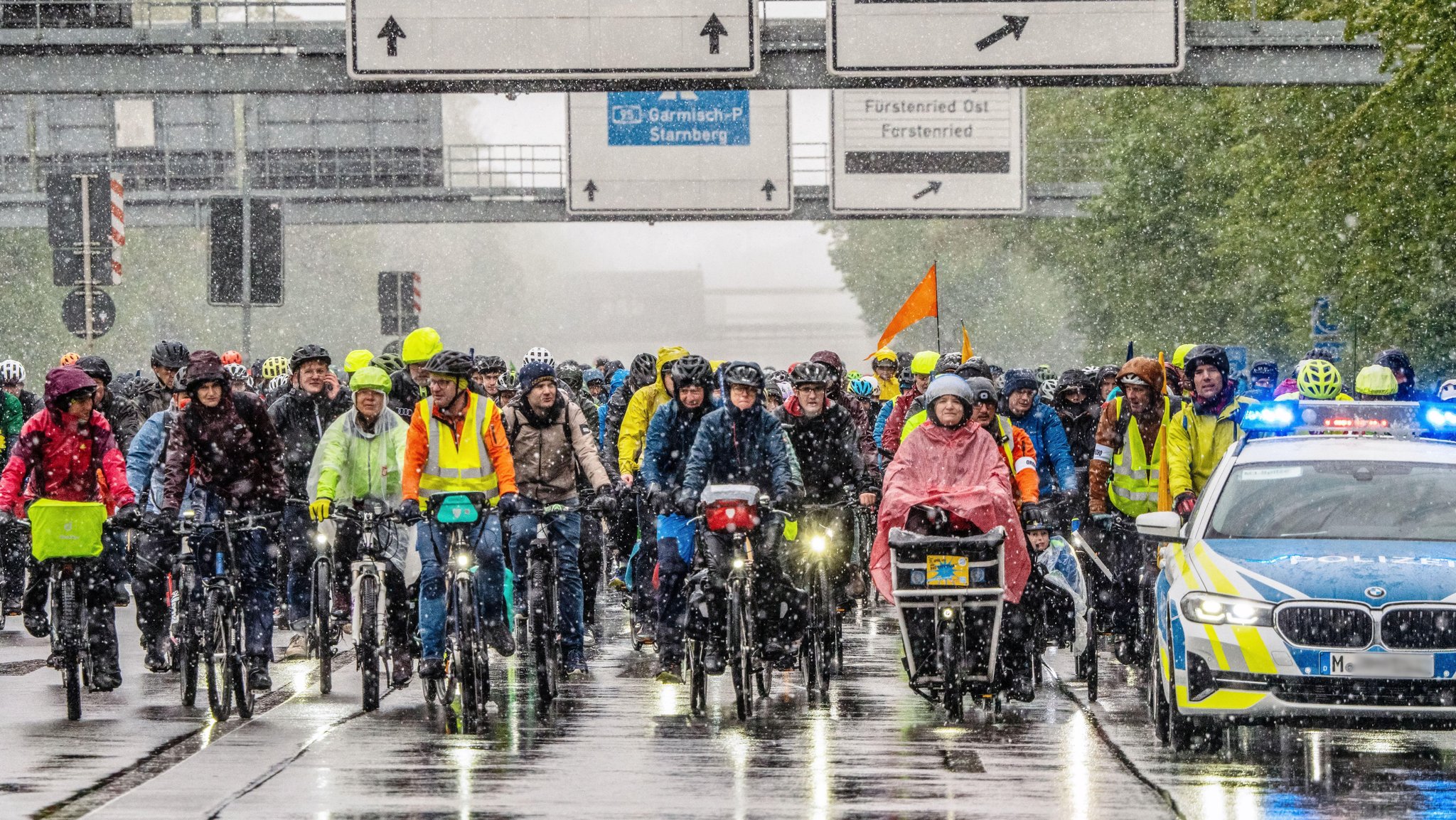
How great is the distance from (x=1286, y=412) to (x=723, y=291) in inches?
6436

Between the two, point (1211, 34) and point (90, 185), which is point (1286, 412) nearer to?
point (1211, 34)

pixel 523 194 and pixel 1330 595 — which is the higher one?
pixel 523 194

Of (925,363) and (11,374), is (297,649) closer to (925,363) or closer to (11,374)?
(11,374)

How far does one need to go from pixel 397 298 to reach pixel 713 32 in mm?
13176

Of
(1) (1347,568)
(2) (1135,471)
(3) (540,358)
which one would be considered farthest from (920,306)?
(1) (1347,568)

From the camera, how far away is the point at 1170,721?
33.2 feet

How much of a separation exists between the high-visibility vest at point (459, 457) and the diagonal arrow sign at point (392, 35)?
7536 millimetres

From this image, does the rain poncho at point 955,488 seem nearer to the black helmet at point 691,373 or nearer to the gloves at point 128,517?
the black helmet at point 691,373

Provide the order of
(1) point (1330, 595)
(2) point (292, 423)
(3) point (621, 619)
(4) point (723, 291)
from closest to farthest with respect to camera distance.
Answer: (1) point (1330, 595) → (2) point (292, 423) → (3) point (621, 619) → (4) point (723, 291)

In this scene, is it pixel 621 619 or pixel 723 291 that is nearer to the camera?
pixel 621 619

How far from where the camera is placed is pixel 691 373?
42.8ft

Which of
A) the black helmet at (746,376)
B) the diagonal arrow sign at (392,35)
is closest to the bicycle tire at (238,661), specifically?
the black helmet at (746,376)

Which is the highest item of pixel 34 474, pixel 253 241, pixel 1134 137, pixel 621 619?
pixel 1134 137

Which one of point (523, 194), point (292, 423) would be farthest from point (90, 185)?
point (523, 194)
